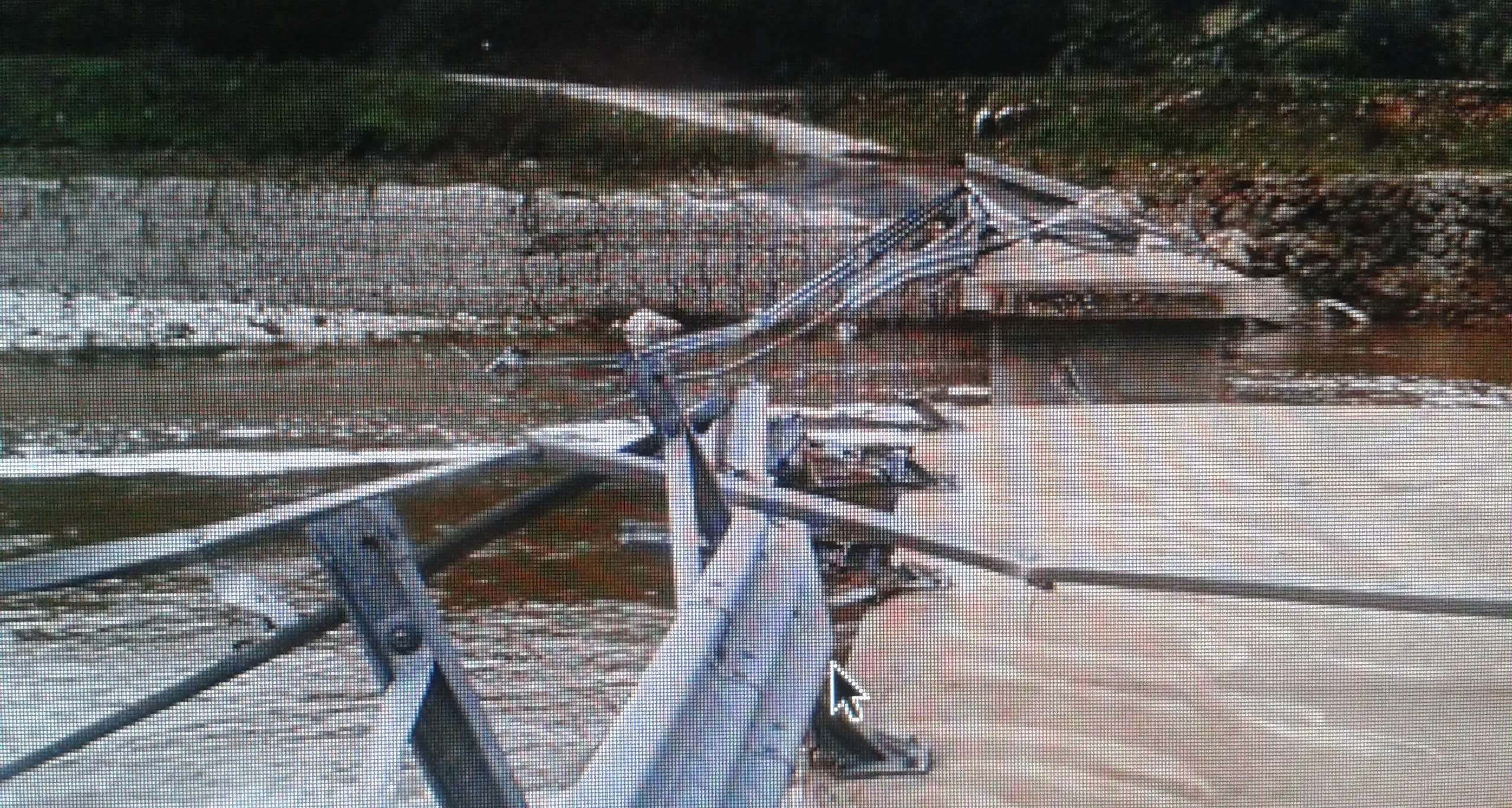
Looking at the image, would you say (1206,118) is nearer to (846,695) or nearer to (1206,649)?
(1206,649)

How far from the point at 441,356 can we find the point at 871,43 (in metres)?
0.85

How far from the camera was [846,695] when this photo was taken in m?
1.14

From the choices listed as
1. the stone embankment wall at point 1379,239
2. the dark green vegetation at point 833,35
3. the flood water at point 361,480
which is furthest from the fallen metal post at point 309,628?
the stone embankment wall at point 1379,239

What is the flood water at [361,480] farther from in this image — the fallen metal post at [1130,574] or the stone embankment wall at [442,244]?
the fallen metal post at [1130,574]

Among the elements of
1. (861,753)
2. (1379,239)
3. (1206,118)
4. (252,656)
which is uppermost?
(1206,118)

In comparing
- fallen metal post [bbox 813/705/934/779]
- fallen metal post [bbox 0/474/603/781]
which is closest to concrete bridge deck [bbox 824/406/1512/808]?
fallen metal post [bbox 813/705/934/779]

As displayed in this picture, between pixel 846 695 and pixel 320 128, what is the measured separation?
1.28 meters

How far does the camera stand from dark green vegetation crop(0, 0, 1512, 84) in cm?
158

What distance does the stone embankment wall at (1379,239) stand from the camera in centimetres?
202

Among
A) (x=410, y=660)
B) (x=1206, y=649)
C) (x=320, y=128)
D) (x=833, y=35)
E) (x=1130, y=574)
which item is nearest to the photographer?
(x=410, y=660)

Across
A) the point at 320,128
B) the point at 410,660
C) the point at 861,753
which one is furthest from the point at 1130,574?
the point at 320,128

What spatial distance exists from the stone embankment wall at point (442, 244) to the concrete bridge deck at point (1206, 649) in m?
0.43

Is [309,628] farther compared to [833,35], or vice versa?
[833,35]

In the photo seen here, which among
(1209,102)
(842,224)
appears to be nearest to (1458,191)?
(1209,102)
